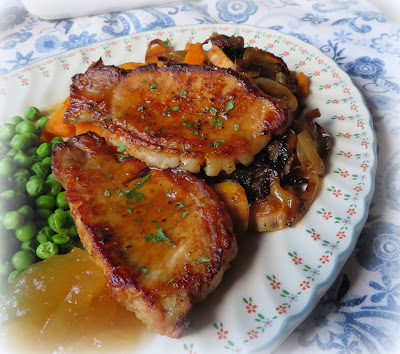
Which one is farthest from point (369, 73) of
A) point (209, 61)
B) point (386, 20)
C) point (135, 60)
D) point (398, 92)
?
point (135, 60)

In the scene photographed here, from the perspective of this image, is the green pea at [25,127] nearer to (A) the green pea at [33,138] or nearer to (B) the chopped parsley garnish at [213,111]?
(A) the green pea at [33,138]

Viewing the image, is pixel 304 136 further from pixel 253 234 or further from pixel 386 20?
pixel 386 20

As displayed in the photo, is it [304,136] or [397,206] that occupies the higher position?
[304,136]

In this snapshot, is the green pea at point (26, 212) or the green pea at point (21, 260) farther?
the green pea at point (26, 212)

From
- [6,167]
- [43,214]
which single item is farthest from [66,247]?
[6,167]

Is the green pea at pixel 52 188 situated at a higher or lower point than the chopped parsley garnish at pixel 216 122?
lower

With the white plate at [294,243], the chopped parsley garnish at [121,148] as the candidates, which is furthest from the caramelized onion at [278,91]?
the chopped parsley garnish at [121,148]

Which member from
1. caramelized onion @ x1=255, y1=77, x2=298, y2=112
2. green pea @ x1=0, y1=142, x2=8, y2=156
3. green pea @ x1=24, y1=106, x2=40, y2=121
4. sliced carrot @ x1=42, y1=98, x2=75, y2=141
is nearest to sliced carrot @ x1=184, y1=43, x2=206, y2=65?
caramelized onion @ x1=255, y1=77, x2=298, y2=112
